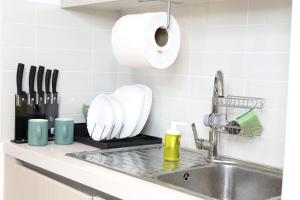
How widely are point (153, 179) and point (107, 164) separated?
251mm

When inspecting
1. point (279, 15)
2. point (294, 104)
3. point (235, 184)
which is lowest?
point (235, 184)

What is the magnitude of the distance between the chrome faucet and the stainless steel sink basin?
Answer: 0.08 m

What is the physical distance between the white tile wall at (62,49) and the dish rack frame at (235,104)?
29.1 inches

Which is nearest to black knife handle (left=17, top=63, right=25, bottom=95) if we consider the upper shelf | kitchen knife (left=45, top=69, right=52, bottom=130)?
kitchen knife (left=45, top=69, right=52, bottom=130)

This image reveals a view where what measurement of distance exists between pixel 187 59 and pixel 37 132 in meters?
0.71

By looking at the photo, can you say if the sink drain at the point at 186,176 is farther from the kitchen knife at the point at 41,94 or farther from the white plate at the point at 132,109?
the kitchen knife at the point at 41,94

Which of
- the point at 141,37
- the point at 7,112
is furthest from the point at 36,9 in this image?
the point at 141,37

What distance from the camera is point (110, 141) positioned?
200cm

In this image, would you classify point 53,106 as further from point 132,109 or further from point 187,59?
point 187,59

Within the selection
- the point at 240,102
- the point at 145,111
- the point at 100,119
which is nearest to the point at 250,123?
the point at 240,102

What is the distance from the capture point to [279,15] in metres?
1.64

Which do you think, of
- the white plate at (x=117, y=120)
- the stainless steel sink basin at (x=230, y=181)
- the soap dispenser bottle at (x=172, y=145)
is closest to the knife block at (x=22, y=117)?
the white plate at (x=117, y=120)

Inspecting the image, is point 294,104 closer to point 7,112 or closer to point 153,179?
point 153,179

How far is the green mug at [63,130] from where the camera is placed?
78.7 inches
